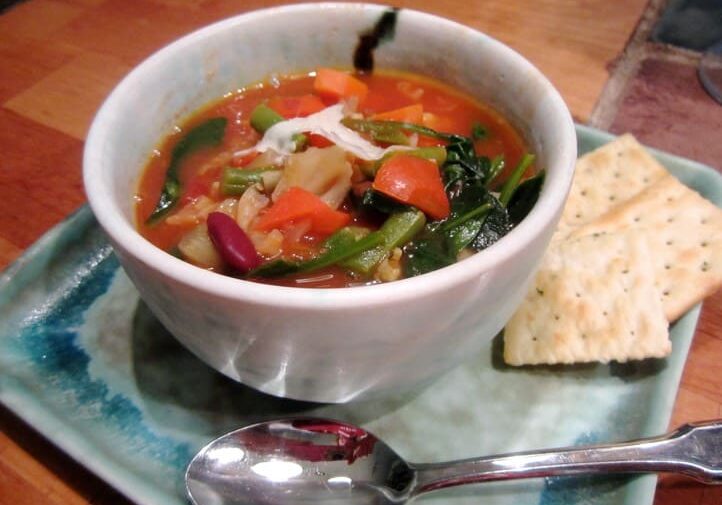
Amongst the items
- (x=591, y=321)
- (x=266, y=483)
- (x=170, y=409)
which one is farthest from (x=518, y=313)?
(x=170, y=409)

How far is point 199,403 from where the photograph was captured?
1.36 meters

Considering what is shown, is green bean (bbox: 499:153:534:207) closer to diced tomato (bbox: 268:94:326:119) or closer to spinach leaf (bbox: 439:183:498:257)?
spinach leaf (bbox: 439:183:498:257)

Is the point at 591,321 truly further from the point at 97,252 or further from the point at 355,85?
the point at 97,252

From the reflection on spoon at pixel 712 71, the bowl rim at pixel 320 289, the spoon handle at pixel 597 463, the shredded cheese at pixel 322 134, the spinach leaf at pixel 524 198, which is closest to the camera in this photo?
the bowl rim at pixel 320 289

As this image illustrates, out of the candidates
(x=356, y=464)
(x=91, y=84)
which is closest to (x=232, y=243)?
(x=356, y=464)

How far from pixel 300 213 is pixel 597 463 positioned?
760 millimetres

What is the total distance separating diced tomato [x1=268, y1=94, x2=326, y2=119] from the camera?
174 cm

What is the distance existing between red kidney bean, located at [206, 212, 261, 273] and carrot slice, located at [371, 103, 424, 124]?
0.58m

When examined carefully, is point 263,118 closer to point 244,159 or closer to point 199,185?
point 244,159

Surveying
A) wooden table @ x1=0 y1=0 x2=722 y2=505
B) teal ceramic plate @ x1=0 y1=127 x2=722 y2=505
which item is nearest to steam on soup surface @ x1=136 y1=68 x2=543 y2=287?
teal ceramic plate @ x1=0 y1=127 x2=722 y2=505

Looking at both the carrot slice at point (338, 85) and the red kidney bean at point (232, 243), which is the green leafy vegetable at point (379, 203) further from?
the carrot slice at point (338, 85)

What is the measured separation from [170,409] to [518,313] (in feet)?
2.72

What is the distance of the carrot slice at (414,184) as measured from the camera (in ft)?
4.41

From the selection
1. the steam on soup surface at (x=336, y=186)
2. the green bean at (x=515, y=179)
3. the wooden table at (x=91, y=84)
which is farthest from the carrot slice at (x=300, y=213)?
the wooden table at (x=91, y=84)
